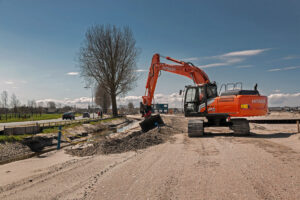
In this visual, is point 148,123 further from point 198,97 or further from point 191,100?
point 198,97

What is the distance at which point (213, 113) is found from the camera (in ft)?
47.9

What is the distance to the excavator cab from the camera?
14977 mm

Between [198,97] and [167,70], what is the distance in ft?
15.1

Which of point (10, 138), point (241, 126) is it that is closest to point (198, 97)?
point (241, 126)

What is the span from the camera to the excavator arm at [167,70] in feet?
55.9

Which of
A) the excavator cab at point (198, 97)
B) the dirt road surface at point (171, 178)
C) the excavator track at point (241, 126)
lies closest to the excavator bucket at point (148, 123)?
the excavator cab at point (198, 97)

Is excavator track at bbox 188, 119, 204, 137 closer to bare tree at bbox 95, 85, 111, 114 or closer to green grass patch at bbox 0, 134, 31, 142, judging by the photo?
green grass patch at bbox 0, 134, 31, 142

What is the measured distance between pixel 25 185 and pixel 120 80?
31.6 m

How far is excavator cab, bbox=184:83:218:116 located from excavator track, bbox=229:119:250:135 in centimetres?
195

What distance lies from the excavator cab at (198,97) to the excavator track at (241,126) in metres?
1.95

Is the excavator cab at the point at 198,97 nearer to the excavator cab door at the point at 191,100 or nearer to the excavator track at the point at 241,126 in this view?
the excavator cab door at the point at 191,100

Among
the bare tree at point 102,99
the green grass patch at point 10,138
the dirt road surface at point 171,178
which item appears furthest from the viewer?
the bare tree at point 102,99

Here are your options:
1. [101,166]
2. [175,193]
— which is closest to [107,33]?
[101,166]

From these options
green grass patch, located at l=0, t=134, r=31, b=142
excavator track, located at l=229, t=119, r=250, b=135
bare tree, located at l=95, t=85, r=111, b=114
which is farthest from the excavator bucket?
bare tree, located at l=95, t=85, r=111, b=114
